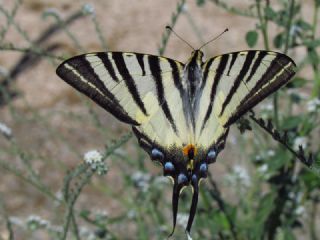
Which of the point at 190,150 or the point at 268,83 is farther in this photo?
the point at 190,150

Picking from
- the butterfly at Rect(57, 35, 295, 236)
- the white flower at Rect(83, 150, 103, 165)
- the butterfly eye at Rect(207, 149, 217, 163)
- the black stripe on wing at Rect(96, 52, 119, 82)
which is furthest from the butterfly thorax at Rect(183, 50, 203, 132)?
the white flower at Rect(83, 150, 103, 165)

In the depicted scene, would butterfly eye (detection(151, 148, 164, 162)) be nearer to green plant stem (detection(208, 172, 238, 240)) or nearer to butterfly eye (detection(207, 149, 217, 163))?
butterfly eye (detection(207, 149, 217, 163))

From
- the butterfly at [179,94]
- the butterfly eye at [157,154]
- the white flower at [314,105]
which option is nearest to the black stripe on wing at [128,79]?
the butterfly at [179,94]

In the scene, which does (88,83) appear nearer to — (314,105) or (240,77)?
(240,77)

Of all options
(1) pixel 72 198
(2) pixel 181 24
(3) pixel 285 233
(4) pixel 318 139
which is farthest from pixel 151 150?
(2) pixel 181 24

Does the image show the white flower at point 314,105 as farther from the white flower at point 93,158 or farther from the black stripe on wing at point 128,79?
the white flower at point 93,158

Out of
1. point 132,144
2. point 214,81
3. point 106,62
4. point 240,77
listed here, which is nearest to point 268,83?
point 240,77

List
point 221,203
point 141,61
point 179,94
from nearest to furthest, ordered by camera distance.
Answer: point 141,61
point 179,94
point 221,203
